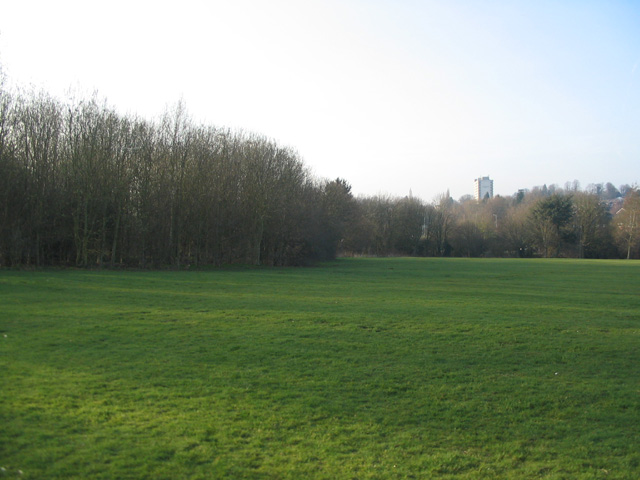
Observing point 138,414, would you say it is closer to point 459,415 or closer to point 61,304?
point 459,415

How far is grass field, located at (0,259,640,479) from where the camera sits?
18.5 feet

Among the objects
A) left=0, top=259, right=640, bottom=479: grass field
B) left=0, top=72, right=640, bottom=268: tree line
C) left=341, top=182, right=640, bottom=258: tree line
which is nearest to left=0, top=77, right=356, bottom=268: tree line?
left=0, top=72, right=640, bottom=268: tree line

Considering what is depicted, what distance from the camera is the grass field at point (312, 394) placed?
18.5 feet

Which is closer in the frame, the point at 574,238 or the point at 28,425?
the point at 28,425

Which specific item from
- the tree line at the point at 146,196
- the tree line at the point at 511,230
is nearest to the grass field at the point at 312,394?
the tree line at the point at 146,196

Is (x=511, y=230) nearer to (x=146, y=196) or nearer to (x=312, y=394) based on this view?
(x=146, y=196)

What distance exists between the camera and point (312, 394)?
8.14m

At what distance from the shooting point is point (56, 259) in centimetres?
3441

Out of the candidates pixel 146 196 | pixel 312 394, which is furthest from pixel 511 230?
pixel 312 394

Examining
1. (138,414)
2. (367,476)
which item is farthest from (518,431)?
(138,414)

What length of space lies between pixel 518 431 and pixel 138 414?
524cm

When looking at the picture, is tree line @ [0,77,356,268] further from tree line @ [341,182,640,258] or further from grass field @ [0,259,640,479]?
tree line @ [341,182,640,258]

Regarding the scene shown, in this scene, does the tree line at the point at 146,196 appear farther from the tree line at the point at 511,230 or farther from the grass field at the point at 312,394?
the tree line at the point at 511,230

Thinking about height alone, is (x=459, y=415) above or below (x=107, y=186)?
below
